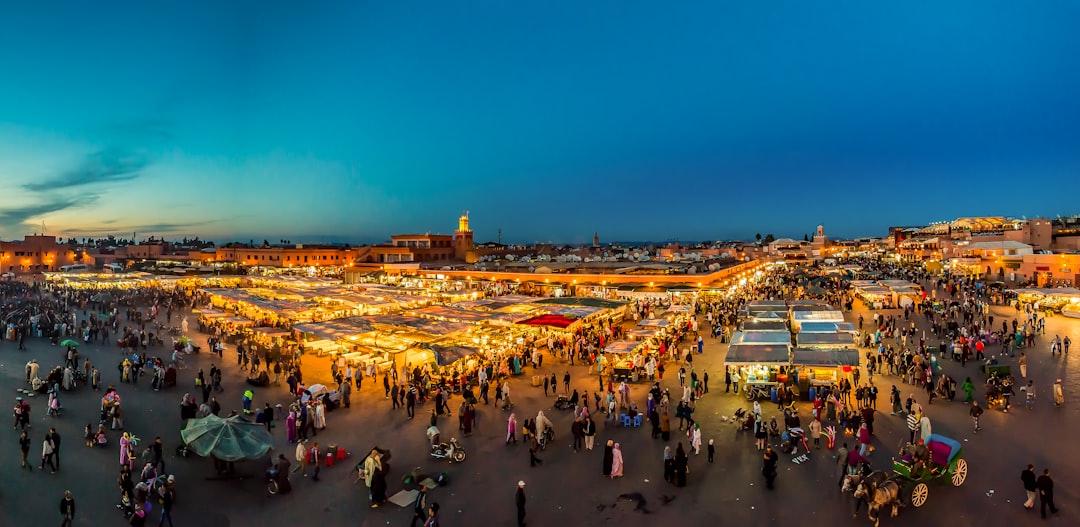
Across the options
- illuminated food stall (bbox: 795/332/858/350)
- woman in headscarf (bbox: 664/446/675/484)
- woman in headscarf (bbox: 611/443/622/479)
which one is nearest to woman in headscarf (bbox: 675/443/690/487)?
woman in headscarf (bbox: 664/446/675/484)

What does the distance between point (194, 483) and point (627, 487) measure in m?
7.15

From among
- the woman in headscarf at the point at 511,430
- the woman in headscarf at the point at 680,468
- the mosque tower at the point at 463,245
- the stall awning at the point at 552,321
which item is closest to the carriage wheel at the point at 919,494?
the woman in headscarf at the point at 680,468

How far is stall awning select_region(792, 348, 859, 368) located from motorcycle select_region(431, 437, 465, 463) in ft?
27.8

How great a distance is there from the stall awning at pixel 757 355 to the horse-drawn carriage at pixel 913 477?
4700 mm

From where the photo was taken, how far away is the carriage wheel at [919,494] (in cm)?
755

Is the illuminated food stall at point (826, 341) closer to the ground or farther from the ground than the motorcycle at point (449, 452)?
farther from the ground

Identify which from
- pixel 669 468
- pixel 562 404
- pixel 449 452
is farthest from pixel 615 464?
pixel 562 404

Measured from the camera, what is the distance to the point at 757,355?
13.5 m

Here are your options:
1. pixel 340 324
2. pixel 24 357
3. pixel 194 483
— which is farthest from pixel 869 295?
pixel 24 357

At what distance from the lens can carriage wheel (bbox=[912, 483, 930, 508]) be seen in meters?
7.55

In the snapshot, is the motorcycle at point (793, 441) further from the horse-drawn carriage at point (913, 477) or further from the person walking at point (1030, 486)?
the person walking at point (1030, 486)

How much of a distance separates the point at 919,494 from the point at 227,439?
10646mm

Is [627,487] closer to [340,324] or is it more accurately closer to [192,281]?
[340,324]

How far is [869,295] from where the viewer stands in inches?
1242
